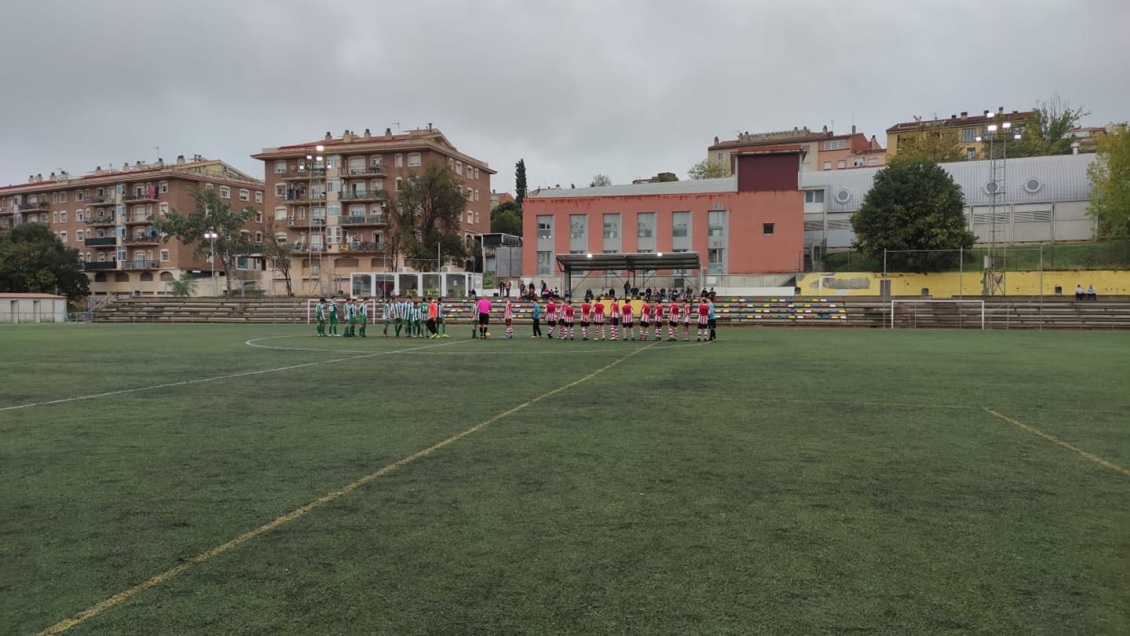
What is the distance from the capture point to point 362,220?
72.6 m

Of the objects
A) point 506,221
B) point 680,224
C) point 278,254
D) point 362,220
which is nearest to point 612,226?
point 680,224

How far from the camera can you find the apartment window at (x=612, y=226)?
55.2m

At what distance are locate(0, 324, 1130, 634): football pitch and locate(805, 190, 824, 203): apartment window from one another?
51.1 m

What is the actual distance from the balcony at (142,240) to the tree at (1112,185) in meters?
86.5

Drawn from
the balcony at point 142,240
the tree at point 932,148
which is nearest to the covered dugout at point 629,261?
the tree at point 932,148

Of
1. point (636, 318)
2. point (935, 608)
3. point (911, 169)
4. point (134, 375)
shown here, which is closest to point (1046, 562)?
point (935, 608)

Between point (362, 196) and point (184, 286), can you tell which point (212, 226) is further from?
point (362, 196)

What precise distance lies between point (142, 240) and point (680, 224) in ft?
201

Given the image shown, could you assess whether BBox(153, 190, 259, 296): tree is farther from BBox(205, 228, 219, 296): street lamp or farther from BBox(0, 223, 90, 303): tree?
BBox(0, 223, 90, 303): tree

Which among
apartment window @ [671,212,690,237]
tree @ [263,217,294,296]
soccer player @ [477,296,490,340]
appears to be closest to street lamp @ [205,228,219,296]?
tree @ [263,217,294,296]

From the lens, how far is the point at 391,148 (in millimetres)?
71812

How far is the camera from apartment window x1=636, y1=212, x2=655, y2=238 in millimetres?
54500

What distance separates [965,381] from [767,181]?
41.5 m

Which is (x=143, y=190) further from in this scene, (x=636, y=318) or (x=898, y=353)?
(x=898, y=353)
